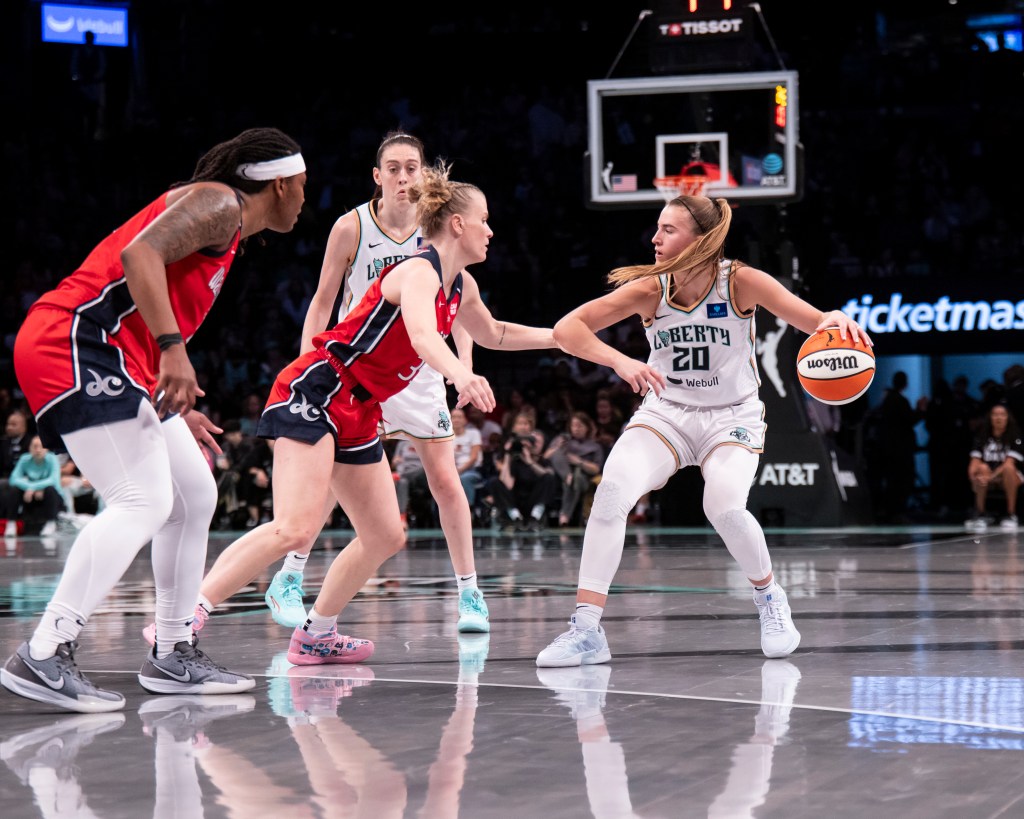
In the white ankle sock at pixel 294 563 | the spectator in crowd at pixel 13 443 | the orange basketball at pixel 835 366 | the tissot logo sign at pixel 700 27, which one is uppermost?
the tissot logo sign at pixel 700 27

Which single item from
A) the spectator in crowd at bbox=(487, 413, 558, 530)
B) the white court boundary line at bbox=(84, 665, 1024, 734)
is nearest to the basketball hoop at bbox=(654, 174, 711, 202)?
the spectator in crowd at bbox=(487, 413, 558, 530)

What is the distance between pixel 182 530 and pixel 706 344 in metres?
2.15

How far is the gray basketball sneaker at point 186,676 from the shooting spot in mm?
4621

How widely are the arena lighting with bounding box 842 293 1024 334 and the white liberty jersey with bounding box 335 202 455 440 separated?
1009 centimetres

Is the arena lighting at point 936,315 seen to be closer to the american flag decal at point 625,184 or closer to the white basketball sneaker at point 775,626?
the american flag decal at point 625,184

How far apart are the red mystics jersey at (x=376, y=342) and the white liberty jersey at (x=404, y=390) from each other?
4.47ft

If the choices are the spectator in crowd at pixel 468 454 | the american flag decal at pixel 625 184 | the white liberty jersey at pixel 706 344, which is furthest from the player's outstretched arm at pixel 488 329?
the spectator in crowd at pixel 468 454

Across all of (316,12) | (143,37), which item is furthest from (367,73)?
(143,37)

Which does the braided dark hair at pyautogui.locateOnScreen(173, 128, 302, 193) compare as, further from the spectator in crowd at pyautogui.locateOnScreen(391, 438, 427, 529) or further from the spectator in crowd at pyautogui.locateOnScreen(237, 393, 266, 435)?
the spectator in crowd at pyautogui.locateOnScreen(237, 393, 266, 435)

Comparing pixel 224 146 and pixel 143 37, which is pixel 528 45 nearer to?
pixel 143 37

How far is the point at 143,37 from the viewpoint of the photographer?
2153 cm

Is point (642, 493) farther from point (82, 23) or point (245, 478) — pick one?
point (82, 23)

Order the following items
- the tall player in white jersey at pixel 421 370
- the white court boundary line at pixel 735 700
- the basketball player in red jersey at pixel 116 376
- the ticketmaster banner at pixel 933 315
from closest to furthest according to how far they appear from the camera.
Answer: the white court boundary line at pixel 735 700 < the basketball player in red jersey at pixel 116 376 < the tall player in white jersey at pixel 421 370 < the ticketmaster banner at pixel 933 315

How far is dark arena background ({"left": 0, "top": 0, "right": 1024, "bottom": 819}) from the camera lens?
140 inches
